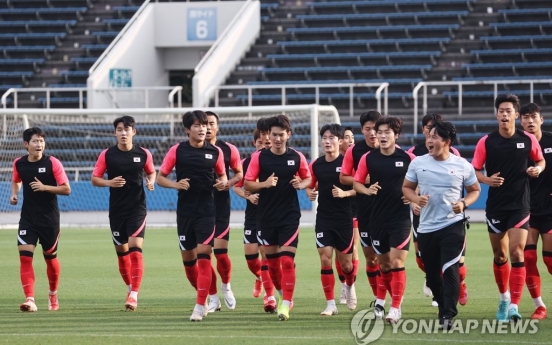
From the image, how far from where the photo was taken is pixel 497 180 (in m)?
10.2

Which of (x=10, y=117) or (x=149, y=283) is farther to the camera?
(x=10, y=117)

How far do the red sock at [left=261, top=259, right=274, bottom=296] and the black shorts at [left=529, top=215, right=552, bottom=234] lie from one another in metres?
2.86

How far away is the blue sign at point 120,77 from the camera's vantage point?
3247 cm

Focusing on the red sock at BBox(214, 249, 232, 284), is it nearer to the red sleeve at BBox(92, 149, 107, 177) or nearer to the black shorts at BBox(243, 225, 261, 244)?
the black shorts at BBox(243, 225, 261, 244)

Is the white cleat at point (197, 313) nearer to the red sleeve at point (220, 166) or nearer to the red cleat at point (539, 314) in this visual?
the red sleeve at point (220, 166)

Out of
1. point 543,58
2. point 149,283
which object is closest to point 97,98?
point 543,58

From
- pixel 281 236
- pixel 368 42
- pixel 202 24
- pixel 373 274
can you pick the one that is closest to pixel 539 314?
pixel 373 274

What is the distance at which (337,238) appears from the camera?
1120 centimetres

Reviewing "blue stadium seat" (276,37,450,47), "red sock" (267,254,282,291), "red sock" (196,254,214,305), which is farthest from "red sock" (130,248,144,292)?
"blue stadium seat" (276,37,450,47)

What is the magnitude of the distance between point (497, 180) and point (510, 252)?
0.74 meters

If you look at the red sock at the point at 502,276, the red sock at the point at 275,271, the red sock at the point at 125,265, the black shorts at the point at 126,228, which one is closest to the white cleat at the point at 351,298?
the red sock at the point at 275,271

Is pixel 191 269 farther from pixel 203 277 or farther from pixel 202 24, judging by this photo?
pixel 202 24

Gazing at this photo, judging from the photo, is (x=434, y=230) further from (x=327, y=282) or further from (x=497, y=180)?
(x=327, y=282)

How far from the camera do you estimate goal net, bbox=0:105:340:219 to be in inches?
977
